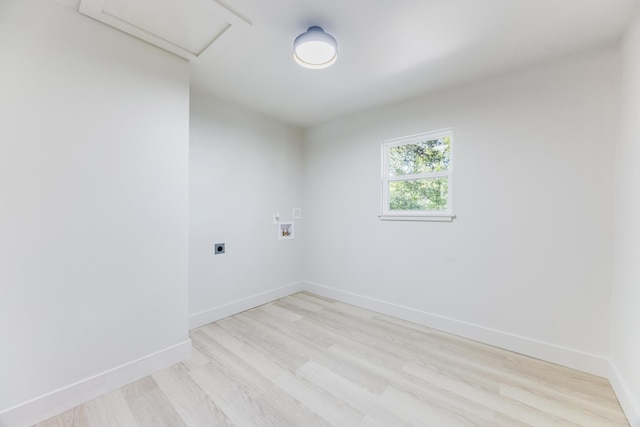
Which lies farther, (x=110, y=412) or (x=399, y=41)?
(x=399, y=41)

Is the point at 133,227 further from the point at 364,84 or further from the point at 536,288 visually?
the point at 536,288

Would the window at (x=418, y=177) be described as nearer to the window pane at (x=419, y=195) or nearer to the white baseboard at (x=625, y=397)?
the window pane at (x=419, y=195)

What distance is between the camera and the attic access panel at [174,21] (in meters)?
1.59

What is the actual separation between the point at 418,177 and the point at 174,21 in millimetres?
2508

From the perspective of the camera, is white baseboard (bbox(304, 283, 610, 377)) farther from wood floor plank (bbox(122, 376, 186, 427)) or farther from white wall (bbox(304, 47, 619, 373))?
wood floor plank (bbox(122, 376, 186, 427))

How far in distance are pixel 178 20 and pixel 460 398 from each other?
3.11 m

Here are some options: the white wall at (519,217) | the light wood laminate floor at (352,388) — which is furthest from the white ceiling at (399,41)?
the light wood laminate floor at (352,388)

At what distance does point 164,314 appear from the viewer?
6.67 feet

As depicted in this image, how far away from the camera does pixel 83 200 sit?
1671 millimetres

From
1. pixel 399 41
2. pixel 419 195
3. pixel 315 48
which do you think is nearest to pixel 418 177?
pixel 419 195

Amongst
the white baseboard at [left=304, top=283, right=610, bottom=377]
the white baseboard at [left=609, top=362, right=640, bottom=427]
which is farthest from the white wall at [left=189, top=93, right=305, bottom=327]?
the white baseboard at [left=609, top=362, right=640, bottom=427]

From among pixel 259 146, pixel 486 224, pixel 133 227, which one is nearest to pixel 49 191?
pixel 133 227

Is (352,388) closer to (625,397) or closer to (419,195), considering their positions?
(625,397)

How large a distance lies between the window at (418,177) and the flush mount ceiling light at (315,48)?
145cm
